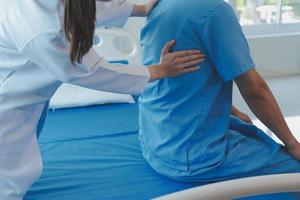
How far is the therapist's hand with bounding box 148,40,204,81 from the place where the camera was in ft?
4.00

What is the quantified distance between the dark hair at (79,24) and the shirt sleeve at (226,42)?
0.37 meters

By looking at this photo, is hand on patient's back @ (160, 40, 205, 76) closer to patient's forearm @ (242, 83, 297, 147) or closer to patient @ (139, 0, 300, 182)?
patient @ (139, 0, 300, 182)

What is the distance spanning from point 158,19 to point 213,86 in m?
0.27

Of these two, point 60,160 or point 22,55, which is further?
point 60,160

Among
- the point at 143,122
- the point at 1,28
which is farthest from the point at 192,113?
the point at 1,28

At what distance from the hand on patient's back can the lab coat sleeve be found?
0.06m

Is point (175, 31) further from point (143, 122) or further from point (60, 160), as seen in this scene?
point (60, 160)

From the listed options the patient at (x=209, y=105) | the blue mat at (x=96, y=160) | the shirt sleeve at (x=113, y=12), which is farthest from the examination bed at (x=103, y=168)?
the shirt sleeve at (x=113, y=12)

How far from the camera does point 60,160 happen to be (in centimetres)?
165

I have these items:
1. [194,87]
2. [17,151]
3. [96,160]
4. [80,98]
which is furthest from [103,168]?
[80,98]

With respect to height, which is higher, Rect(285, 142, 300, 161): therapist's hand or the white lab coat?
the white lab coat

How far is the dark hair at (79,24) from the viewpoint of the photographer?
97cm

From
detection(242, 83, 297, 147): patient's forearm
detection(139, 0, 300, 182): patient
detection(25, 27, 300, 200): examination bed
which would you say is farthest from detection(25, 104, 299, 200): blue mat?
detection(242, 83, 297, 147): patient's forearm

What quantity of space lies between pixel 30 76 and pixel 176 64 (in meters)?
0.42
